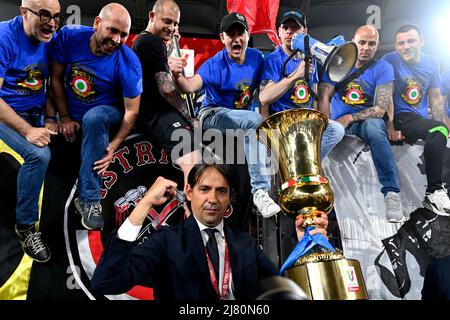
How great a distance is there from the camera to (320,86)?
11.5 ft

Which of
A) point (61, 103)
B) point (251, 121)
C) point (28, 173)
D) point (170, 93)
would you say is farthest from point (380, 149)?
point (28, 173)

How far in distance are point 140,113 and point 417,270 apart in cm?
195

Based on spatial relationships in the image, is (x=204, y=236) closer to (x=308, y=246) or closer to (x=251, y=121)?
(x=308, y=246)

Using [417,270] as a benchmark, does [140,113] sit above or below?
above

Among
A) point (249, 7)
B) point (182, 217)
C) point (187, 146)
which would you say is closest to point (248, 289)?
point (182, 217)

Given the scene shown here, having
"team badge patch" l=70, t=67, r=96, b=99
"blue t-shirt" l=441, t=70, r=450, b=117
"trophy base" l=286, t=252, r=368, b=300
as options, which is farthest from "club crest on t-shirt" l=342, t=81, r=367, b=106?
"trophy base" l=286, t=252, r=368, b=300

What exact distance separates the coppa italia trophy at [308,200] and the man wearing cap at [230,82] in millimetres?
997

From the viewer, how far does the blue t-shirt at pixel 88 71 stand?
291 cm

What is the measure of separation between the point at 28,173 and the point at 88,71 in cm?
68

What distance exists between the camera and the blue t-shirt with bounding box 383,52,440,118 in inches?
146

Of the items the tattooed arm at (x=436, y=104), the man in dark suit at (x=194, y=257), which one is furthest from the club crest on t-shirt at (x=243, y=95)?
the tattooed arm at (x=436, y=104)

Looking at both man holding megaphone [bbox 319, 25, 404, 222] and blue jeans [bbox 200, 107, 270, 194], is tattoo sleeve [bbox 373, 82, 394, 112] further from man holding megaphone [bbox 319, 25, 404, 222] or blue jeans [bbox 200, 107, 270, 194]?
blue jeans [bbox 200, 107, 270, 194]

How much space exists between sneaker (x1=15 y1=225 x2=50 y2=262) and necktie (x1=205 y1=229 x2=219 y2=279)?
1003 millimetres

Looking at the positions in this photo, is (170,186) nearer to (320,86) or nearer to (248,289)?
(248,289)
